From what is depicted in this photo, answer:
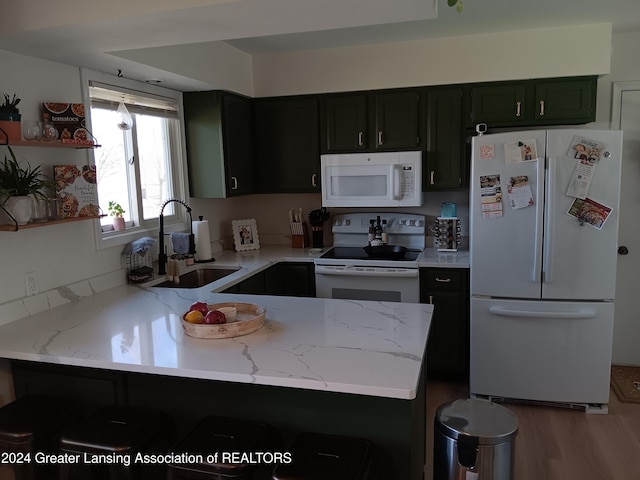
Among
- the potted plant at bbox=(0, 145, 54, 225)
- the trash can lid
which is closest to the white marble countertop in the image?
the trash can lid

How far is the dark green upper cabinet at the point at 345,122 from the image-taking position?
12.7ft

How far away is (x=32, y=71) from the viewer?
97.0 inches

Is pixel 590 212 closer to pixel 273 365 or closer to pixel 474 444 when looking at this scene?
pixel 474 444

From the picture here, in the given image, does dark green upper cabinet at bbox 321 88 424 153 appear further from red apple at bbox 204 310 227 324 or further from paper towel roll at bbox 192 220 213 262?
red apple at bbox 204 310 227 324

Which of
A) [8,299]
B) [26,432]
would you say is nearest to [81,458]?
[26,432]

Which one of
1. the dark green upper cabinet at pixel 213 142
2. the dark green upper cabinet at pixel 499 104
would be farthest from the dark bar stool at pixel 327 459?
the dark green upper cabinet at pixel 499 104

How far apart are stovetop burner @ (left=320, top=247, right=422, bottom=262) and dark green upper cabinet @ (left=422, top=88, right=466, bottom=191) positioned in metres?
0.52

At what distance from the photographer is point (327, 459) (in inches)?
65.9

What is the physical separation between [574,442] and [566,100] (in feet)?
7.23

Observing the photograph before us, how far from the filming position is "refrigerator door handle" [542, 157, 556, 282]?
9.98 ft

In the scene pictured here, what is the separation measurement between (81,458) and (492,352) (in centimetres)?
248

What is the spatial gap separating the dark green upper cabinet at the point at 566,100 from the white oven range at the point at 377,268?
1.18 metres

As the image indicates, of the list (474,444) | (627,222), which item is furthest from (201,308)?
(627,222)

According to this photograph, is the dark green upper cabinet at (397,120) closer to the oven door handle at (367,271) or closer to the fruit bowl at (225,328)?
the oven door handle at (367,271)
